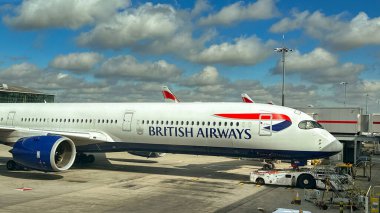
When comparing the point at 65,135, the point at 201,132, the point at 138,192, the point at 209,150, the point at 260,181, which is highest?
the point at 201,132

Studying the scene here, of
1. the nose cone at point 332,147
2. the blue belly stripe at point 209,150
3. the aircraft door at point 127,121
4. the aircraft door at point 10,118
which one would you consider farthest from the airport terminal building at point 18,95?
A: the nose cone at point 332,147

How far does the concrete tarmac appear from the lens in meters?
14.4

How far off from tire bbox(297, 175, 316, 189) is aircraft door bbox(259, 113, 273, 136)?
107 inches

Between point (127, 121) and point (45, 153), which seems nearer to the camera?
point (45, 153)

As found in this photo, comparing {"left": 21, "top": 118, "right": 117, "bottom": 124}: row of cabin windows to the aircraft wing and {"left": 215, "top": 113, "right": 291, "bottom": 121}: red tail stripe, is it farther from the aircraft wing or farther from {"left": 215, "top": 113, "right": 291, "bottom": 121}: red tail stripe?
{"left": 215, "top": 113, "right": 291, "bottom": 121}: red tail stripe

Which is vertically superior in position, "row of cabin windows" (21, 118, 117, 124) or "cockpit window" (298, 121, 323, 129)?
"cockpit window" (298, 121, 323, 129)

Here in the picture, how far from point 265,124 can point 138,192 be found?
24.6ft

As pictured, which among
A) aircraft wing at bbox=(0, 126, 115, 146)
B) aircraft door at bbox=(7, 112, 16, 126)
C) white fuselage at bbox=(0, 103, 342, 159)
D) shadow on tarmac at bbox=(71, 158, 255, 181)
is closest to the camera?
white fuselage at bbox=(0, 103, 342, 159)

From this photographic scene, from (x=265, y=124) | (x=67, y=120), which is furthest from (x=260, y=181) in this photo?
(x=67, y=120)

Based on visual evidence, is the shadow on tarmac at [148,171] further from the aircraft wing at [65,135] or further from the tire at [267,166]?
the tire at [267,166]

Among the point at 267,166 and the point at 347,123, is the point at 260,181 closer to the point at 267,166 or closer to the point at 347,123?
the point at 267,166

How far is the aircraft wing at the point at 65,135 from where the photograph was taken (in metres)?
23.2

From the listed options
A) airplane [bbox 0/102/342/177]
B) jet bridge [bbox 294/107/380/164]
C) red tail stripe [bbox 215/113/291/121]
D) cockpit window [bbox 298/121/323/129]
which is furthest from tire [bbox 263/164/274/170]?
jet bridge [bbox 294/107/380/164]

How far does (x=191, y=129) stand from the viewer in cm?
2164
